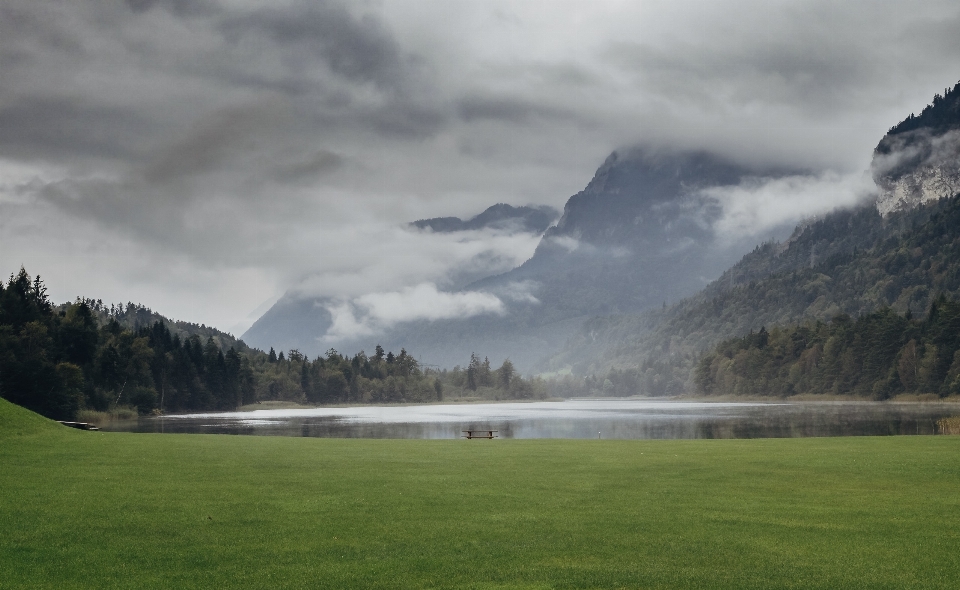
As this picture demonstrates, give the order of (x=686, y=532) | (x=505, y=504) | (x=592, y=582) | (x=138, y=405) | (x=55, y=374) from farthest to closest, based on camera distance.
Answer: (x=138, y=405) < (x=55, y=374) < (x=505, y=504) < (x=686, y=532) < (x=592, y=582)

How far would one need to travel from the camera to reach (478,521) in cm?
2512

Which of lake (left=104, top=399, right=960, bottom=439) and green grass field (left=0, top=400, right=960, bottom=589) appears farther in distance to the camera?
lake (left=104, top=399, right=960, bottom=439)

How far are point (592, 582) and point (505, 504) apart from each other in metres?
9.74

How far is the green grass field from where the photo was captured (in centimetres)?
1916

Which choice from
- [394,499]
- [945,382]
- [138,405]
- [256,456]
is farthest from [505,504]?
[945,382]

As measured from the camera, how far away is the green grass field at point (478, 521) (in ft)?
62.8

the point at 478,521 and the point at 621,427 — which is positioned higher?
the point at 478,521

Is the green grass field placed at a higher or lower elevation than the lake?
higher

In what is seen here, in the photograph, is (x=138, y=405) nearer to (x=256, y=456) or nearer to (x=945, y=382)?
(x=256, y=456)

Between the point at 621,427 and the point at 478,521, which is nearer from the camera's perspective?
the point at 478,521

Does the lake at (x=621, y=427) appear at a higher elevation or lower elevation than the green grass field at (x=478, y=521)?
lower

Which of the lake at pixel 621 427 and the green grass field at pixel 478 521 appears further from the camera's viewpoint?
the lake at pixel 621 427

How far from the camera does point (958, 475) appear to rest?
34.8 m

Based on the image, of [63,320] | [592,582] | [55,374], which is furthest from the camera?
[63,320]
